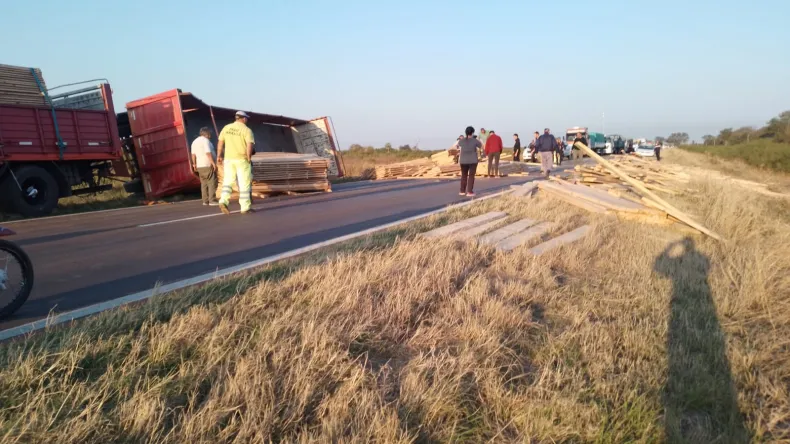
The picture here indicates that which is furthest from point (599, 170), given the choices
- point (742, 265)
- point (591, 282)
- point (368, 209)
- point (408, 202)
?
point (591, 282)

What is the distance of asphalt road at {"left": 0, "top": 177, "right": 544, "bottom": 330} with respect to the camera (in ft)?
15.5

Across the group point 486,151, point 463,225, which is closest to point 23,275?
point 463,225

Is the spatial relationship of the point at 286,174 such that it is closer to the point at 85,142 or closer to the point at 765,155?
the point at 85,142

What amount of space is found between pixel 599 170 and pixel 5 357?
14042 millimetres

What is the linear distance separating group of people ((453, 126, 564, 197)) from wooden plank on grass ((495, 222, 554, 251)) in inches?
199

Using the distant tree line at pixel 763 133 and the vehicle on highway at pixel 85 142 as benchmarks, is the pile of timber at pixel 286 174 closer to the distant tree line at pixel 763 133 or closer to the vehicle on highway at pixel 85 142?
the vehicle on highway at pixel 85 142

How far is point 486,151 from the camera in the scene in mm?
20234

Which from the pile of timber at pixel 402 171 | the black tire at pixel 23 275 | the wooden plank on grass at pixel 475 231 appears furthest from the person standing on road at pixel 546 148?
the black tire at pixel 23 275

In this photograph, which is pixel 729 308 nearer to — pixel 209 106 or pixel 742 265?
pixel 742 265

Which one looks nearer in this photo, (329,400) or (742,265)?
(329,400)

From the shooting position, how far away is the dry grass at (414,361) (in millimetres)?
2377

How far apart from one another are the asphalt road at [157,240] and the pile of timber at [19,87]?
10.1 ft

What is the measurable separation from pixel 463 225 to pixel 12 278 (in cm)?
518

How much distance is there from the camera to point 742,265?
6.07m
